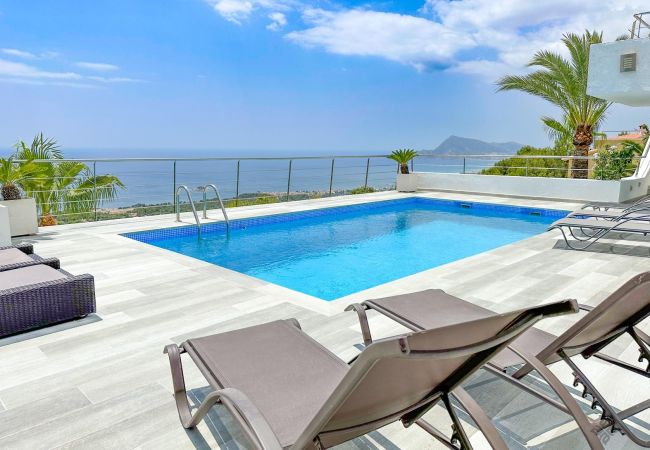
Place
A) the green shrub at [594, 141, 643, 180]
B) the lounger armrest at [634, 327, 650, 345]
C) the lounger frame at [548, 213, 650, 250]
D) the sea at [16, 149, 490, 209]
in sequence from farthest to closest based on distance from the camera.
Answer: the green shrub at [594, 141, 643, 180], the sea at [16, 149, 490, 209], the lounger frame at [548, 213, 650, 250], the lounger armrest at [634, 327, 650, 345]

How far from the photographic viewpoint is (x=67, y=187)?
28.3 ft

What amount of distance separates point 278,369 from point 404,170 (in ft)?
33.6

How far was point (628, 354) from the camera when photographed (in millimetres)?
2748

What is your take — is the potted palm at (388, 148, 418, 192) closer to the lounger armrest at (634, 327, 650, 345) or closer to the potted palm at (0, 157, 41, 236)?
the potted palm at (0, 157, 41, 236)

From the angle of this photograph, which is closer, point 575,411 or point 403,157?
point 575,411

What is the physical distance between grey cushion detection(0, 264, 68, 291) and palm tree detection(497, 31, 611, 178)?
12.2 metres

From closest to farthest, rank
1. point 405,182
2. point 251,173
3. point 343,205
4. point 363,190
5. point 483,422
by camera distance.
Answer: point 483,422 → point 343,205 → point 251,173 → point 405,182 → point 363,190

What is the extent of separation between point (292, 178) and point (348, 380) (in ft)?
30.1

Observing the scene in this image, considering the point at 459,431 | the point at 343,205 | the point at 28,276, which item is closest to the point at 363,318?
the point at 459,431

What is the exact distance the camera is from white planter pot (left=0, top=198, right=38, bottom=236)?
234 inches

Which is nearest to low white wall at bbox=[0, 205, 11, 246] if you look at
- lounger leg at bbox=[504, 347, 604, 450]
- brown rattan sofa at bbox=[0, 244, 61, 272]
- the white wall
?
brown rattan sofa at bbox=[0, 244, 61, 272]

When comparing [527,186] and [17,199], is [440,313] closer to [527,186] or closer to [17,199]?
[17,199]

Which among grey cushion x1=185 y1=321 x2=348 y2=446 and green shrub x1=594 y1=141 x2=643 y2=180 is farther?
green shrub x1=594 y1=141 x2=643 y2=180

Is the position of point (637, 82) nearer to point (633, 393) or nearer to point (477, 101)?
point (633, 393)
